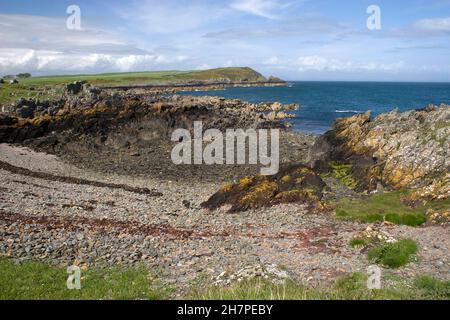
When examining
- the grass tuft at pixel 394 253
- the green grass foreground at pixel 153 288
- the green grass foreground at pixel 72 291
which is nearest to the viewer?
the green grass foreground at pixel 153 288

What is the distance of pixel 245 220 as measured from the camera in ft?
106

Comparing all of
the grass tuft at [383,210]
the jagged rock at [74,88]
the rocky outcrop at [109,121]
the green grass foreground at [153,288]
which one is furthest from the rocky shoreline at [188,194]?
the jagged rock at [74,88]

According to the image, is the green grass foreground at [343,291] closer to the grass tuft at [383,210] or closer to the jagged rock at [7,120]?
the grass tuft at [383,210]

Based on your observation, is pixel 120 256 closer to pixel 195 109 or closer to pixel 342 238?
pixel 342 238

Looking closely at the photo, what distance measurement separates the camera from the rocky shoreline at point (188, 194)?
69.3 feet

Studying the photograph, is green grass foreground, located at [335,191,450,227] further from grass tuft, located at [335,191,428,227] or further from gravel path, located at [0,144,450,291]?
gravel path, located at [0,144,450,291]

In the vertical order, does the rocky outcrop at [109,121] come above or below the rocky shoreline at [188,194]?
above

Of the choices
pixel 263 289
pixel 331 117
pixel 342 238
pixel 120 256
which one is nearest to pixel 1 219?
pixel 120 256

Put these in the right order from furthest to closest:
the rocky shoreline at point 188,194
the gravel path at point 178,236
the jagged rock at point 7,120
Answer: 1. the jagged rock at point 7,120
2. the rocky shoreline at point 188,194
3. the gravel path at point 178,236

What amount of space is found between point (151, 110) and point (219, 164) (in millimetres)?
23843

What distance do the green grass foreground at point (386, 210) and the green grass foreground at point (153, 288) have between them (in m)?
10.7

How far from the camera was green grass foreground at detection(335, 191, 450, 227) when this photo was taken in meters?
27.8

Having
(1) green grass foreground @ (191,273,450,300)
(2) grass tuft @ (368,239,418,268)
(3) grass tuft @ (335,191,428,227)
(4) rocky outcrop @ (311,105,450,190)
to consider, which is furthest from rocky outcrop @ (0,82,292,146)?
(1) green grass foreground @ (191,273,450,300)

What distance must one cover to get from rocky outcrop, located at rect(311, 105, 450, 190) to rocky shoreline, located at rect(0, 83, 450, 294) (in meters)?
0.14
